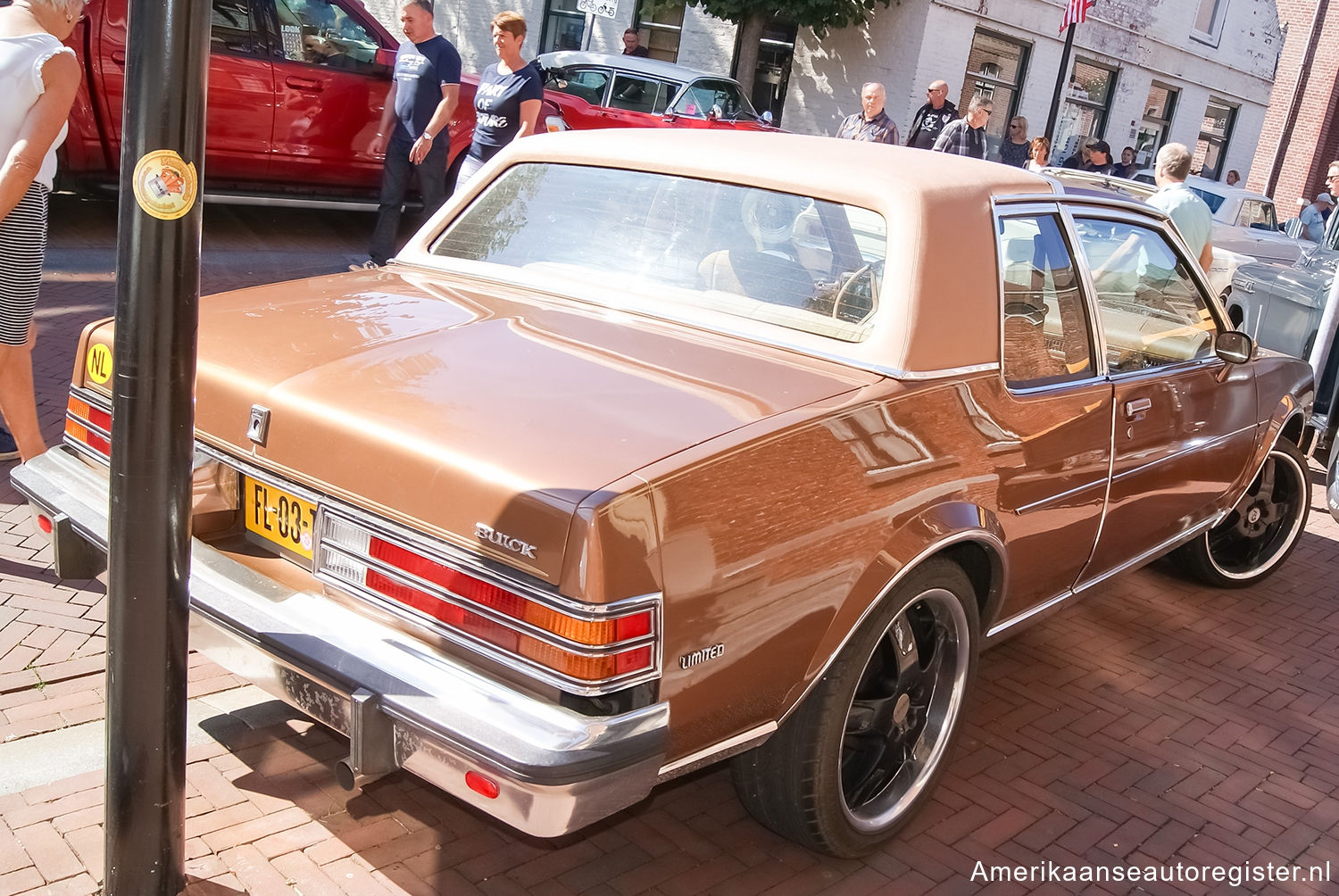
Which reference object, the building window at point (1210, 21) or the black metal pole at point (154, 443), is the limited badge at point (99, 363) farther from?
the building window at point (1210, 21)

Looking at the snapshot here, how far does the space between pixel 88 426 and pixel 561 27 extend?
19.4m

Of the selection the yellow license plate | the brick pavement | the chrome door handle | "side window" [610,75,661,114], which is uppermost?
"side window" [610,75,661,114]

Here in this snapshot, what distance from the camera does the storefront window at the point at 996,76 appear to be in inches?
785

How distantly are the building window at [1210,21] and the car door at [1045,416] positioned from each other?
23873mm

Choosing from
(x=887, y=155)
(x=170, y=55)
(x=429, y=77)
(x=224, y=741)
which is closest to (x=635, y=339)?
(x=887, y=155)

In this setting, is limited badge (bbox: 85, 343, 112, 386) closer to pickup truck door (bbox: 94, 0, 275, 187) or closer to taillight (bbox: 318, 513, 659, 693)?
taillight (bbox: 318, 513, 659, 693)

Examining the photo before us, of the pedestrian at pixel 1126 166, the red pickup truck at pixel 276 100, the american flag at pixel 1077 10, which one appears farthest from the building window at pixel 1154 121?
the red pickup truck at pixel 276 100

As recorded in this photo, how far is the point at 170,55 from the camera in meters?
2.31

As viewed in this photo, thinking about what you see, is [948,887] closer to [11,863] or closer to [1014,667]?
[1014,667]

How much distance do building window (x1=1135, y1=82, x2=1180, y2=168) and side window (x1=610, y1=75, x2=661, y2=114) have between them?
1352cm

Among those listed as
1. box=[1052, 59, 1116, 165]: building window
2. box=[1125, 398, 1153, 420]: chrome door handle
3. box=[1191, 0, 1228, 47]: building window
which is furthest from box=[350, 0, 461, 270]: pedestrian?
Result: box=[1191, 0, 1228, 47]: building window

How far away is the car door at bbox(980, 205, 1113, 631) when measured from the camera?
3.49 m

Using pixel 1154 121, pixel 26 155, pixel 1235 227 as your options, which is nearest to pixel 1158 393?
pixel 26 155

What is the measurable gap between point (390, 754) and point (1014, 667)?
9.45 ft
